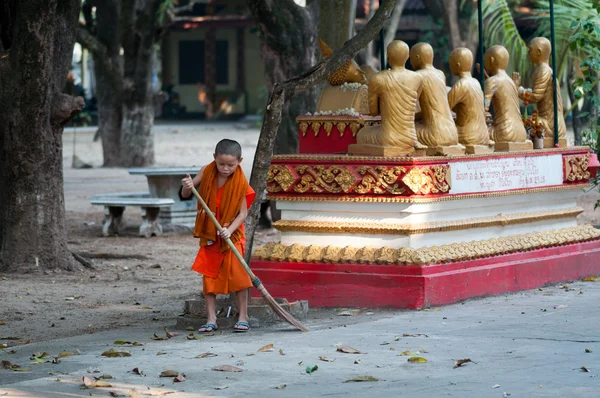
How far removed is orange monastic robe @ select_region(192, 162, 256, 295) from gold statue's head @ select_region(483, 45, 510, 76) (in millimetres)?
3164

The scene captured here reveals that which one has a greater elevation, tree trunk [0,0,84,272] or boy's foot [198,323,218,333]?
tree trunk [0,0,84,272]

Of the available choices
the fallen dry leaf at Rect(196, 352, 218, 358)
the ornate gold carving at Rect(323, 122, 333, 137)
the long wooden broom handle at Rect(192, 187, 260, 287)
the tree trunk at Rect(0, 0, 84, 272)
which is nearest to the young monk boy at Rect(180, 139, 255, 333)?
the long wooden broom handle at Rect(192, 187, 260, 287)

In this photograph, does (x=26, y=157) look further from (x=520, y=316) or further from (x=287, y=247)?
(x=520, y=316)

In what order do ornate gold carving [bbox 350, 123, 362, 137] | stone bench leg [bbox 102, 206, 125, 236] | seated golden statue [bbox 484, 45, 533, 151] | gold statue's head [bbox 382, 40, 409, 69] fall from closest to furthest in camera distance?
gold statue's head [bbox 382, 40, 409, 69] < ornate gold carving [bbox 350, 123, 362, 137] < seated golden statue [bbox 484, 45, 533, 151] < stone bench leg [bbox 102, 206, 125, 236]

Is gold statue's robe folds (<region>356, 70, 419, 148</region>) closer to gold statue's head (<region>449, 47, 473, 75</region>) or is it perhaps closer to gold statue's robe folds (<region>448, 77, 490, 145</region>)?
gold statue's robe folds (<region>448, 77, 490, 145</region>)

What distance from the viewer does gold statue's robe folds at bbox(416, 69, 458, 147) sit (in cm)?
883

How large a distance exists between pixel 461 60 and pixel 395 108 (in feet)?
3.45

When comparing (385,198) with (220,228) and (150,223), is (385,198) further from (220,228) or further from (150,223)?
(150,223)

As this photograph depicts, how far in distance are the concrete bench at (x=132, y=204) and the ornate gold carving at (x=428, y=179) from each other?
5.97 m

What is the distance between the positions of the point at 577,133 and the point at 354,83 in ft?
32.3

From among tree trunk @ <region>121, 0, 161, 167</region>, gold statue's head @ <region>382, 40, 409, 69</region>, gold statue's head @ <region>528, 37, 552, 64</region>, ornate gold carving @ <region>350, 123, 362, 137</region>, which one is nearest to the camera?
gold statue's head @ <region>382, 40, 409, 69</region>

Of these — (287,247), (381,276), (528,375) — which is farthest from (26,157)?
(528,375)

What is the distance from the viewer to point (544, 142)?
411 inches

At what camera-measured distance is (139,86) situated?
22.7 metres
